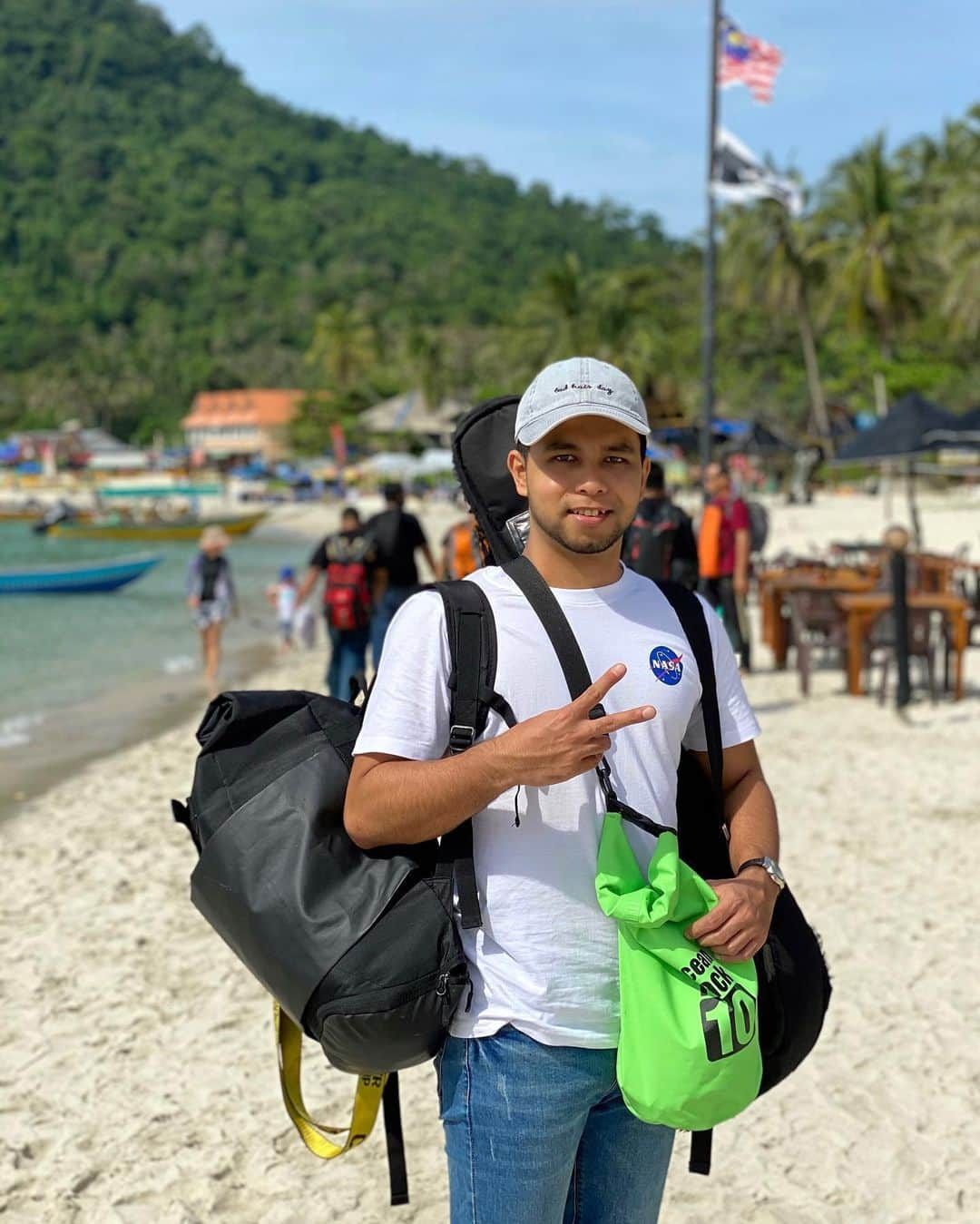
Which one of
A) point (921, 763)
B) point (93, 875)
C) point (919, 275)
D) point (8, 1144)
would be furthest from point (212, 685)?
point (919, 275)

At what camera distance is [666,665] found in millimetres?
1830

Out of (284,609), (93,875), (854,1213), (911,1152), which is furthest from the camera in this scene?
(284,609)

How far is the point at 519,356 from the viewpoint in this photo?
6028 centimetres

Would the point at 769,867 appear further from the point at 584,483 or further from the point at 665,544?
the point at 665,544

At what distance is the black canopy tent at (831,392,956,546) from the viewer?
13984 millimetres

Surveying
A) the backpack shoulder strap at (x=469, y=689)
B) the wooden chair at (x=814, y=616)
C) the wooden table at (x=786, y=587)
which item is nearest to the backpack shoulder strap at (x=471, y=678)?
the backpack shoulder strap at (x=469, y=689)

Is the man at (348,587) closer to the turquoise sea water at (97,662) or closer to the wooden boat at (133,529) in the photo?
the turquoise sea water at (97,662)

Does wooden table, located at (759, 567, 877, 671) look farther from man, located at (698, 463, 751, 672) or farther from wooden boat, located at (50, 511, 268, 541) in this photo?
wooden boat, located at (50, 511, 268, 541)

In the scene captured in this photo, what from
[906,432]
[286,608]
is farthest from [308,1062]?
[286,608]

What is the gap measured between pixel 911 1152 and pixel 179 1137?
212 centimetres

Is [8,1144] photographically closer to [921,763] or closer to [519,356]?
[921,763]

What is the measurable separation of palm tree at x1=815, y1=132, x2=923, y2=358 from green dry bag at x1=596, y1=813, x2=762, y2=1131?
47.6 m

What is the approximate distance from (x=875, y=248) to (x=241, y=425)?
233 feet

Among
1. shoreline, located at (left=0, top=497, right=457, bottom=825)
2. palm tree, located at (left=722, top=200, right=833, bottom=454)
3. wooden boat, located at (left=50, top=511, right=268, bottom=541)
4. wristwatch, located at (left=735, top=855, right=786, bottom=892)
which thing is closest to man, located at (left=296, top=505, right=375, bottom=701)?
shoreline, located at (left=0, top=497, right=457, bottom=825)
